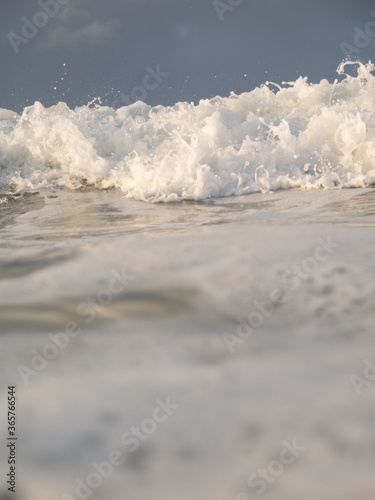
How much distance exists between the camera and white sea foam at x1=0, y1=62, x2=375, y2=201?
15.8ft

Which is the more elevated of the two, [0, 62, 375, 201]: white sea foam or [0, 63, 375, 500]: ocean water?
[0, 62, 375, 201]: white sea foam

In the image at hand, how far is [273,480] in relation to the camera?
35.9 inches

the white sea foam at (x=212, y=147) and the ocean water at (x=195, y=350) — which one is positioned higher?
the white sea foam at (x=212, y=147)

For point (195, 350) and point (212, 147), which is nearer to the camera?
point (195, 350)

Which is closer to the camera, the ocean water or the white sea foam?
the ocean water

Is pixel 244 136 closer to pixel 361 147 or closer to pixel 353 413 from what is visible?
A: pixel 361 147

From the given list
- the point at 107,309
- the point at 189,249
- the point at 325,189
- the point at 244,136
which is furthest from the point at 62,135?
the point at 107,309

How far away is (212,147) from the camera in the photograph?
5.39 metres

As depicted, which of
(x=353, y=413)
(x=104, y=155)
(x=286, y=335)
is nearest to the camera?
(x=353, y=413)

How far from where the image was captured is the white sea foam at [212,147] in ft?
15.8

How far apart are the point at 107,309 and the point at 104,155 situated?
17.5 feet

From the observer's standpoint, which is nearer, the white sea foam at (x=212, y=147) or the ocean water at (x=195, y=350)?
the ocean water at (x=195, y=350)

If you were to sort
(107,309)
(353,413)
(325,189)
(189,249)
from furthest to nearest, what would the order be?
(325,189) < (189,249) < (107,309) < (353,413)

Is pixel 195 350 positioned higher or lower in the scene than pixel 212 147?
lower
